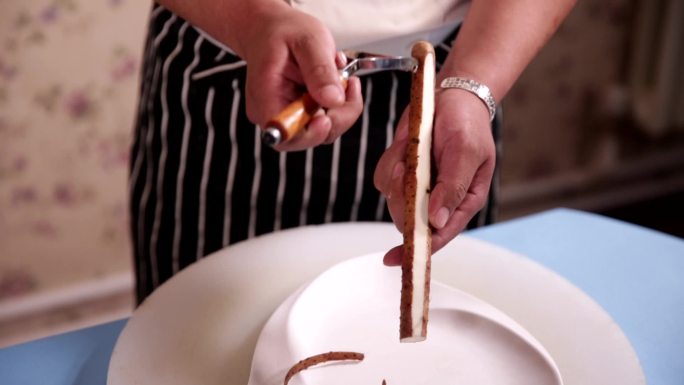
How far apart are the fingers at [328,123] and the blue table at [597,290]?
267 mm

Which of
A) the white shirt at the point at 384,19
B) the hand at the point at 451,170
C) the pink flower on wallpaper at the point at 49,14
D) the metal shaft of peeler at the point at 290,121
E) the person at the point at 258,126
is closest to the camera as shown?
the metal shaft of peeler at the point at 290,121

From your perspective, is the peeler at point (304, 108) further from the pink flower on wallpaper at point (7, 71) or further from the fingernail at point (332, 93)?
the pink flower on wallpaper at point (7, 71)

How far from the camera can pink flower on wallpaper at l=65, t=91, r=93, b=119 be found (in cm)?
149

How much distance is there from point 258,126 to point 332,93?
0.35 meters

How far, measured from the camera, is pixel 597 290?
72cm

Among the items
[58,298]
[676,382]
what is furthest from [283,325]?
[58,298]

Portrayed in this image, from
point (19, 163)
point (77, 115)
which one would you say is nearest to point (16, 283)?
point (19, 163)

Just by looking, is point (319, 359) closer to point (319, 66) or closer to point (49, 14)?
point (319, 66)

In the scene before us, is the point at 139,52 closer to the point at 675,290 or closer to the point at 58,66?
the point at 58,66

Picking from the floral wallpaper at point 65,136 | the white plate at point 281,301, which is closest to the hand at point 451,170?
the white plate at point 281,301

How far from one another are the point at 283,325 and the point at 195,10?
338 millimetres

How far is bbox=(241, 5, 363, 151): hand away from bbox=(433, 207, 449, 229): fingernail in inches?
3.6

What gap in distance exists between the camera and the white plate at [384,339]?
545 millimetres

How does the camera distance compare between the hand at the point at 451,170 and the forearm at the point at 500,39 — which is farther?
the forearm at the point at 500,39
